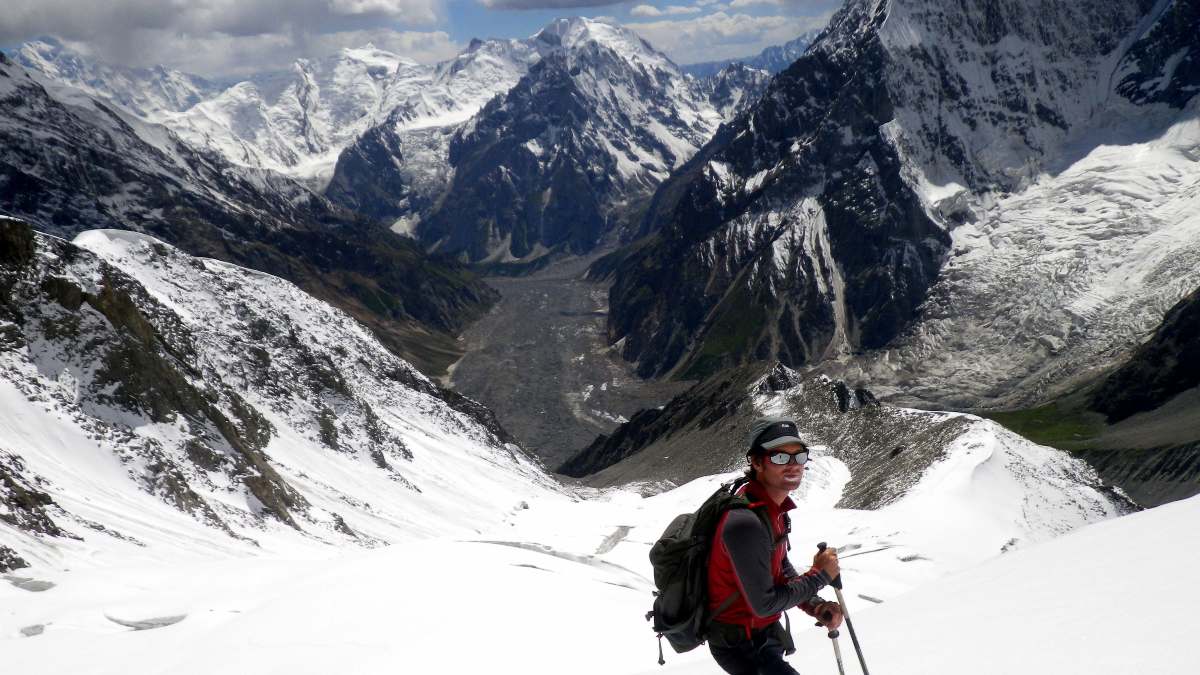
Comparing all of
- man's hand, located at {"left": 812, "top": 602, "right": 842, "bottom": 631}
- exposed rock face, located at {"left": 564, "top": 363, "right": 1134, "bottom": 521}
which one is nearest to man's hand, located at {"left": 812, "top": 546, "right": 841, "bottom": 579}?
man's hand, located at {"left": 812, "top": 602, "right": 842, "bottom": 631}

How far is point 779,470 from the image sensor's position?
9.46 meters

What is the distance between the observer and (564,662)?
19.3 metres

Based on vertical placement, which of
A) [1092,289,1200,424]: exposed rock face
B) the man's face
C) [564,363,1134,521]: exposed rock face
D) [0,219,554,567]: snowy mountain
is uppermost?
the man's face

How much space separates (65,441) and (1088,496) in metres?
65.8

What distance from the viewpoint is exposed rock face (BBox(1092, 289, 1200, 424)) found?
15512 centimetres

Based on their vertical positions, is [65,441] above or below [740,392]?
above

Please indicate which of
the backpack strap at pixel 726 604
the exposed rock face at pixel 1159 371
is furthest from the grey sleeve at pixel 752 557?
the exposed rock face at pixel 1159 371

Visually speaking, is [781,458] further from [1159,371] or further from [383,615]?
[1159,371]

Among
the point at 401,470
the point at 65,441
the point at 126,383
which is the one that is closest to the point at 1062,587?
the point at 65,441

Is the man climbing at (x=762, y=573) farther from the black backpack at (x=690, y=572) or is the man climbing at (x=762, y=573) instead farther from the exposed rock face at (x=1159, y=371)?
the exposed rock face at (x=1159, y=371)

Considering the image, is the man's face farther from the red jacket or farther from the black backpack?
the black backpack

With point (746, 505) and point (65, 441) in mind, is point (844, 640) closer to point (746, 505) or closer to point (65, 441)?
point (746, 505)

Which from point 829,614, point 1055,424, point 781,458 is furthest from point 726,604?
point 1055,424

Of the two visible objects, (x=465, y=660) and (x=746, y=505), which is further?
(x=465, y=660)
